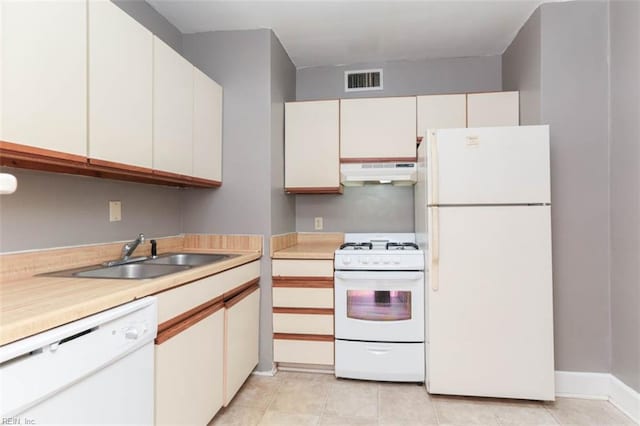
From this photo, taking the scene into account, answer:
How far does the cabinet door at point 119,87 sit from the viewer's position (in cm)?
137

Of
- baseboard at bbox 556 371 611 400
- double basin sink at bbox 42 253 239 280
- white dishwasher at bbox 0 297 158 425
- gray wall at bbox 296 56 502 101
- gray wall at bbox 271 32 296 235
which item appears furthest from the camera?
gray wall at bbox 296 56 502 101

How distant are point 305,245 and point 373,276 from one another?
873 mm

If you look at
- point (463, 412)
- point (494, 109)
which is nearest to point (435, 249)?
point (463, 412)

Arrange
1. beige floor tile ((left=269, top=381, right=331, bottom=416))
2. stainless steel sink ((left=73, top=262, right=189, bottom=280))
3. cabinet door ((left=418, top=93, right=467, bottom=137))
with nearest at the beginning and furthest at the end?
1. stainless steel sink ((left=73, top=262, right=189, bottom=280))
2. beige floor tile ((left=269, top=381, right=331, bottom=416))
3. cabinet door ((left=418, top=93, right=467, bottom=137))

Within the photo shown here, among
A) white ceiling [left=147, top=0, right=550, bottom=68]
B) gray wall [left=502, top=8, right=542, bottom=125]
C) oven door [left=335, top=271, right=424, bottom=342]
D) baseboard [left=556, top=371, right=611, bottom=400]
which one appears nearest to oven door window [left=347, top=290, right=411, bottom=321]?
oven door [left=335, top=271, right=424, bottom=342]

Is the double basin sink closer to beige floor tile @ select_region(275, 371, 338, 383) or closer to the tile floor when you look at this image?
the tile floor

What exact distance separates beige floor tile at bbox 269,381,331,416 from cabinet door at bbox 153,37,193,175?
5.06 ft

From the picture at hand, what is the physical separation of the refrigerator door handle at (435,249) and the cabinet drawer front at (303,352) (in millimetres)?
867

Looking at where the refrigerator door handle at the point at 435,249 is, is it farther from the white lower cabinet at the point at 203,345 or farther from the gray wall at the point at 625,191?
the white lower cabinet at the point at 203,345

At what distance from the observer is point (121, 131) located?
1.51 meters

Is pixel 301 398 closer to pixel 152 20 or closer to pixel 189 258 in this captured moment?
pixel 189 258

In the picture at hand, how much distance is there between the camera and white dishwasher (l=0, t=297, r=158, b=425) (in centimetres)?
79

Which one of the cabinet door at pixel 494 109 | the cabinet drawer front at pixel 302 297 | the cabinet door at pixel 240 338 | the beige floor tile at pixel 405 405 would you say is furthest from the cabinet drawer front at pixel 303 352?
the cabinet door at pixel 494 109

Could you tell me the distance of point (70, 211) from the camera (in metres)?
1.61
